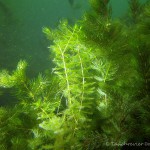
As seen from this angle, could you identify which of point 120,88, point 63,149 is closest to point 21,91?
point 63,149

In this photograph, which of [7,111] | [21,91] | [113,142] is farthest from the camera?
[7,111]

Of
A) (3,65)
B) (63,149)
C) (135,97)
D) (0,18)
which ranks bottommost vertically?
(63,149)

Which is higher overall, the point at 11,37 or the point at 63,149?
the point at 11,37

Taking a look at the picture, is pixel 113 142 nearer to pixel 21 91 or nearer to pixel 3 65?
pixel 21 91

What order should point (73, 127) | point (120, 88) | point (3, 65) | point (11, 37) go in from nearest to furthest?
point (120, 88), point (73, 127), point (3, 65), point (11, 37)

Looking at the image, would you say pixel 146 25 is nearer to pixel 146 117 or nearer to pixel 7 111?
pixel 146 117

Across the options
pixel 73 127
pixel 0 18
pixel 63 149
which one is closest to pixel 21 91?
pixel 73 127

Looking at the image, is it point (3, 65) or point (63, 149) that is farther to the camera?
point (3, 65)
